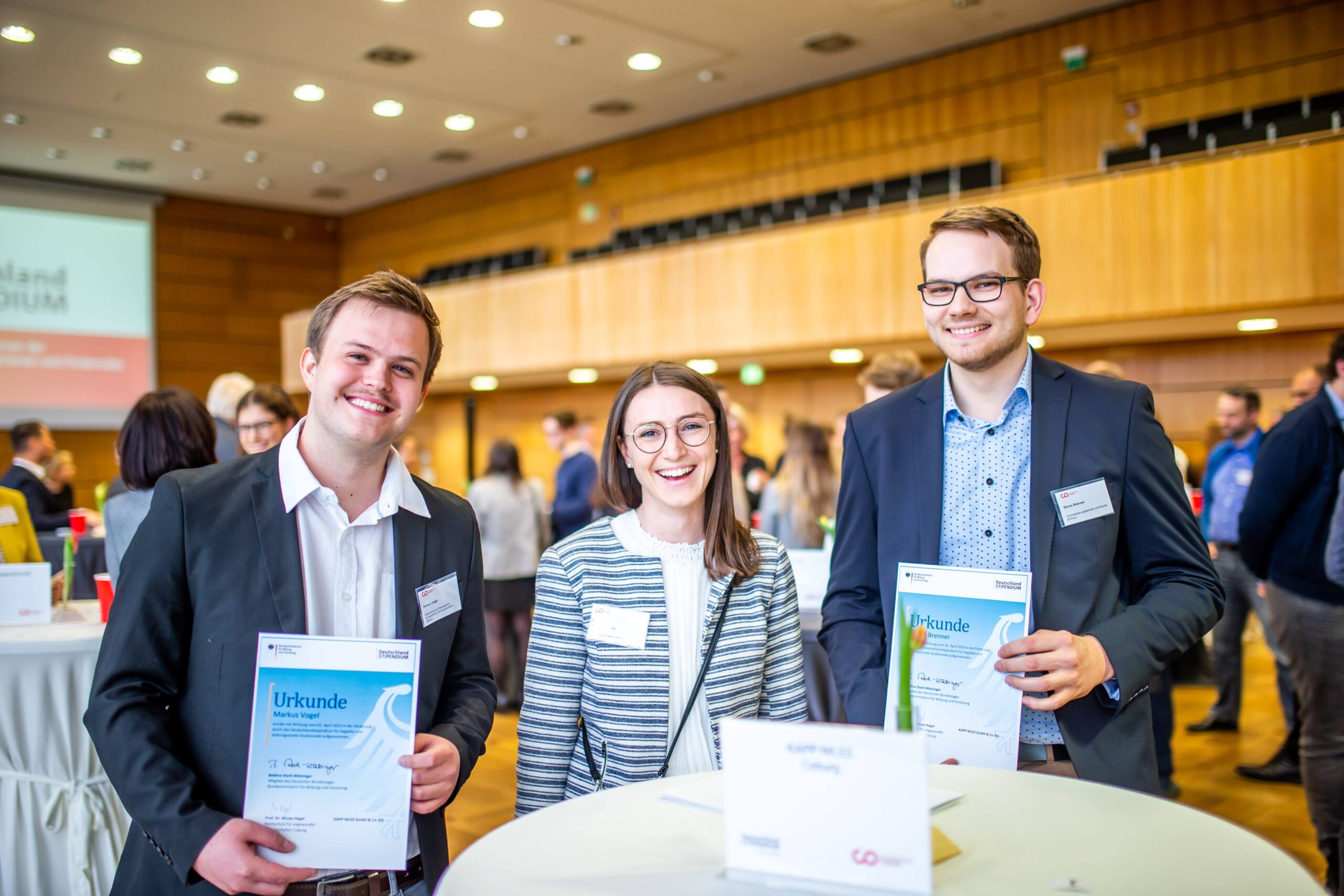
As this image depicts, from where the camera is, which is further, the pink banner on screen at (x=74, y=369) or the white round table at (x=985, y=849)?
the pink banner on screen at (x=74, y=369)

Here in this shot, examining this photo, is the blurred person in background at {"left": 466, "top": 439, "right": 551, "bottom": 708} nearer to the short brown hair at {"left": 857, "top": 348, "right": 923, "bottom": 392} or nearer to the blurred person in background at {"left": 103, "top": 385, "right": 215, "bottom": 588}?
the short brown hair at {"left": 857, "top": 348, "right": 923, "bottom": 392}

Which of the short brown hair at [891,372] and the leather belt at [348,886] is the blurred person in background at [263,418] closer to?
the short brown hair at [891,372]

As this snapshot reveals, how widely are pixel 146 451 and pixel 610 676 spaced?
6.42ft

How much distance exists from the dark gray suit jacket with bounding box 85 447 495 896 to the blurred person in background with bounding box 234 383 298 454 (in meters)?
2.48

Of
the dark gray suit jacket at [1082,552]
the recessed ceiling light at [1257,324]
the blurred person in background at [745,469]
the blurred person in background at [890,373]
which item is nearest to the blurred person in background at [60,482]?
the blurred person in background at [745,469]

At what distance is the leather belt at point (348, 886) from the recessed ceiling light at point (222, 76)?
892 cm

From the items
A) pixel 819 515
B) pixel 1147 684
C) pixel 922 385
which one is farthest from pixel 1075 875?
pixel 819 515

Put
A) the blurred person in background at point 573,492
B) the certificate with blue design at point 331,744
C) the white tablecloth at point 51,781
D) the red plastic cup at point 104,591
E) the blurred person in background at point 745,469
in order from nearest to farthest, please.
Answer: the certificate with blue design at point 331,744 → the white tablecloth at point 51,781 → the red plastic cup at point 104,591 → the blurred person in background at point 745,469 → the blurred person in background at point 573,492

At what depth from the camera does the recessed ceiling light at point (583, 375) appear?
9.87 metres

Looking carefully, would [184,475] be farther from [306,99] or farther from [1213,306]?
[306,99]

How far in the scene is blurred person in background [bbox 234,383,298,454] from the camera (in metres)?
3.99

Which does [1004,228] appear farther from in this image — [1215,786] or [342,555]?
[1215,786]

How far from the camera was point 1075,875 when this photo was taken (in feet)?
3.89

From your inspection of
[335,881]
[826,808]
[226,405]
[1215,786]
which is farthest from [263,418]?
[1215,786]
